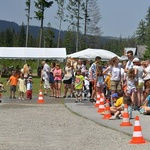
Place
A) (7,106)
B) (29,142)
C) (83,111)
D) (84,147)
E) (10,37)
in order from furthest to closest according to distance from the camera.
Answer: (10,37)
(7,106)
(83,111)
(29,142)
(84,147)

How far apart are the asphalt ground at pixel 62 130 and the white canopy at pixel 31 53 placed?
2899 cm

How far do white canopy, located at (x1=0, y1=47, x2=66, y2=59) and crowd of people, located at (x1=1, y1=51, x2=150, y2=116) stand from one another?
21337 millimetres

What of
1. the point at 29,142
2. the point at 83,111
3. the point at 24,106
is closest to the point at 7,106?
the point at 24,106

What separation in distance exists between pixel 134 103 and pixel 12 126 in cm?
523

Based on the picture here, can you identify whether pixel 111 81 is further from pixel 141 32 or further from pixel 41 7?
pixel 141 32

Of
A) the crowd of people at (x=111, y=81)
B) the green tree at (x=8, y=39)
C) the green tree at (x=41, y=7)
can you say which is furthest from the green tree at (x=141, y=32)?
the crowd of people at (x=111, y=81)

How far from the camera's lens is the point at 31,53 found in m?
47.7

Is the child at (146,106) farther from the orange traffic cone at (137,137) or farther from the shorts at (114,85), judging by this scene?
the orange traffic cone at (137,137)

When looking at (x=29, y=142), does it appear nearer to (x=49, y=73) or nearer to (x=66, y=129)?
(x=66, y=129)

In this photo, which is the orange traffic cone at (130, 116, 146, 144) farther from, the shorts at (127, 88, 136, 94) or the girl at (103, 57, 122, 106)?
the girl at (103, 57, 122, 106)

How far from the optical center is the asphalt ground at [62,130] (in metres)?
9.65

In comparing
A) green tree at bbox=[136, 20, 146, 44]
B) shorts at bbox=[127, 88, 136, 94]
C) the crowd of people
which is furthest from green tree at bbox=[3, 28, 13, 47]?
shorts at bbox=[127, 88, 136, 94]

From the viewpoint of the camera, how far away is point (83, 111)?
53.5ft

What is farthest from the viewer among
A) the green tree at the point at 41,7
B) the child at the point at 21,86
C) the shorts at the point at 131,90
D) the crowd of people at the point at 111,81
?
the green tree at the point at 41,7
